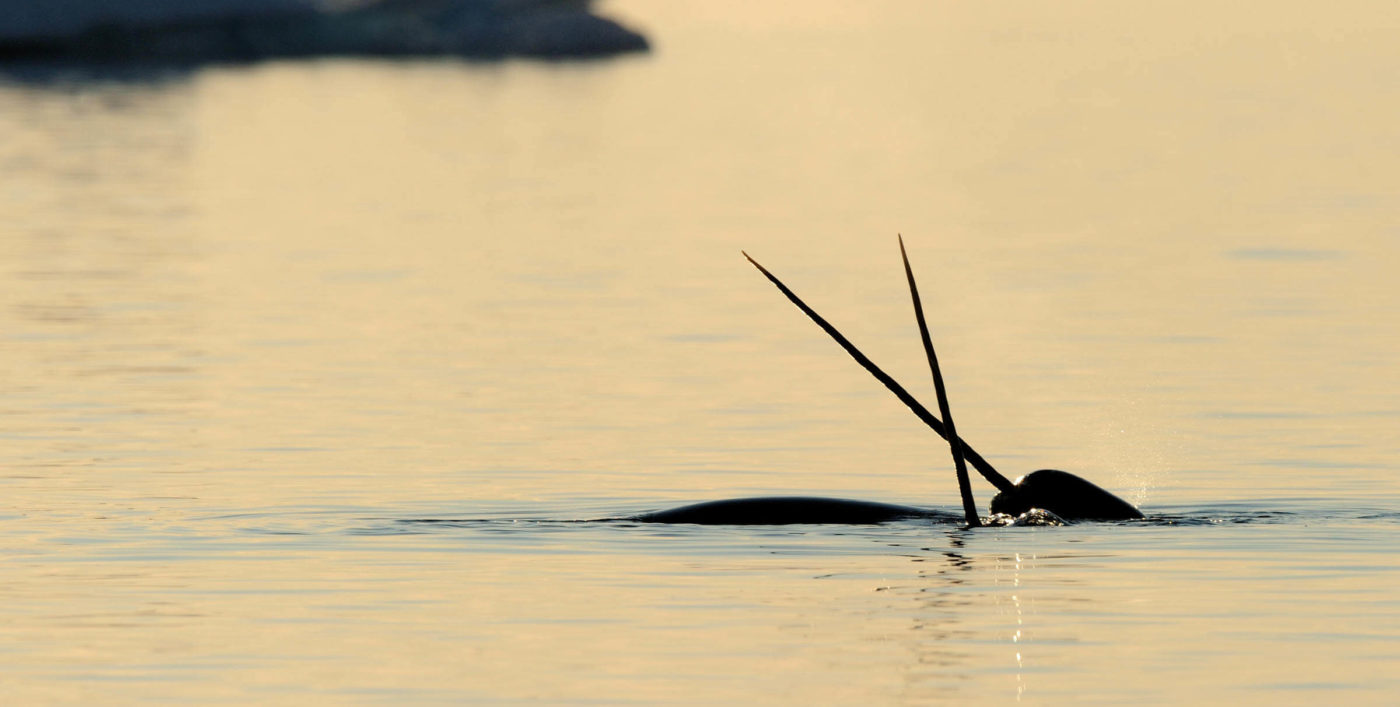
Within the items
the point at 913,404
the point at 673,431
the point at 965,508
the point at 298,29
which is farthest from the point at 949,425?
the point at 298,29

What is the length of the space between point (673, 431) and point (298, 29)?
310 feet

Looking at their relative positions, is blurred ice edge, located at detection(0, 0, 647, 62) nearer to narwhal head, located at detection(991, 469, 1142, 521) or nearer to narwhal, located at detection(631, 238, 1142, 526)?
narwhal, located at detection(631, 238, 1142, 526)

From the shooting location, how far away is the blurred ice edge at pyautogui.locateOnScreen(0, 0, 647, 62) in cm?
9994

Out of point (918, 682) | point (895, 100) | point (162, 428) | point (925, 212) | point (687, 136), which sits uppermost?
point (895, 100)

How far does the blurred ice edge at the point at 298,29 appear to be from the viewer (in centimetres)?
9994

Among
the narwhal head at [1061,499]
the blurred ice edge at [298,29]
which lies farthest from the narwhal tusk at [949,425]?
the blurred ice edge at [298,29]

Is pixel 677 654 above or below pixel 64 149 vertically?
below

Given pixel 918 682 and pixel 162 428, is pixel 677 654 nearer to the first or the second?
pixel 918 682

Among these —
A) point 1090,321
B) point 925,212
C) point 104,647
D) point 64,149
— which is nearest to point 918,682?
point 104,647

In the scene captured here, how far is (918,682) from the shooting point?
1317 cm

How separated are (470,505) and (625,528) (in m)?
1.51

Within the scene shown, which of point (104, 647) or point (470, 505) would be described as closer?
point (104, 647)

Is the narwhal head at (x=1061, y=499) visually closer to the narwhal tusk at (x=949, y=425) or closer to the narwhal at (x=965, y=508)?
the narwhal at (x=965, y=508)

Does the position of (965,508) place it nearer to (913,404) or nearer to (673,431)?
(913,404)
